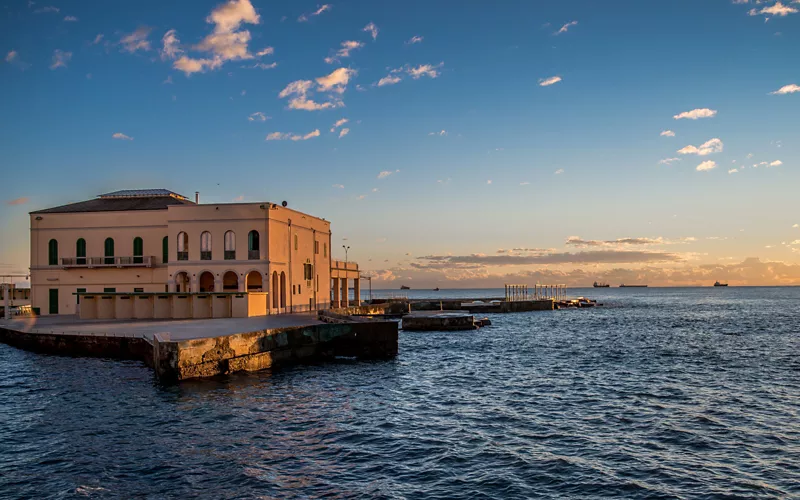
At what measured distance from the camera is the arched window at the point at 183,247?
40.1 meters

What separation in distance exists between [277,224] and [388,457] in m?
29.0

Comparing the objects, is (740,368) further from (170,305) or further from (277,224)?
(170,305)

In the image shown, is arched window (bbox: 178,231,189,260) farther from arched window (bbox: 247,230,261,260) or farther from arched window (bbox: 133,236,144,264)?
arched window (bbox: 133,236,144,264)

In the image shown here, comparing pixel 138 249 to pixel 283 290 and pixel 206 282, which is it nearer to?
pixel 206 282

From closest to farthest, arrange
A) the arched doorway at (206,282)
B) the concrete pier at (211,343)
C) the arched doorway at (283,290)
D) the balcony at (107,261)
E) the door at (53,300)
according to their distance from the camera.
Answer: the concrete pier at (211,343) < the arched doorway at (283,290) < the arched doorway at (206,282) < the balcony at (107,261) < the door at (53,300)

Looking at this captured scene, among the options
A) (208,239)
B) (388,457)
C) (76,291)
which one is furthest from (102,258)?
(388,457)

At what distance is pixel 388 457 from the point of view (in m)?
13.4

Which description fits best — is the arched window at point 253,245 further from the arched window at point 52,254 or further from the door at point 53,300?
the door at point 53,300

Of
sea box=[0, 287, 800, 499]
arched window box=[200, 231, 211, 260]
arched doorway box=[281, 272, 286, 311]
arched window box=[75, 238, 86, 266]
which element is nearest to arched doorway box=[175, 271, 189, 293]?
arched window box=[200, 231, 211, 260]

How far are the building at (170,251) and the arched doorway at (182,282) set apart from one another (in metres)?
0.07

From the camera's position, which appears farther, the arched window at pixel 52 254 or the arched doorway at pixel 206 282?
the arched window at pixel 52 254

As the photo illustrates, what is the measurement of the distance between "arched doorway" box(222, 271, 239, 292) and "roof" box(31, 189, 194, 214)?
7857mm

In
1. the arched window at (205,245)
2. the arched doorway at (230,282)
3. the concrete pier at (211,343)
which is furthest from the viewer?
the arched doorway at (230,282)

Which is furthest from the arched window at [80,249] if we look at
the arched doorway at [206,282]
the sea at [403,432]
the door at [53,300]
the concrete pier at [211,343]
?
the sea at [403,432]
